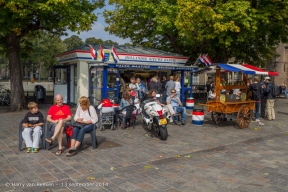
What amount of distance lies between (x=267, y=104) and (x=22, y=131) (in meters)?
10.3

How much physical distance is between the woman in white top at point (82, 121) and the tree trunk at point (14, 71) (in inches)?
355

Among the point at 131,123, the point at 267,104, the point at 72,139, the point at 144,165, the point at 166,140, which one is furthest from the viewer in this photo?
the point at 267,104

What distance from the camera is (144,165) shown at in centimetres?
604

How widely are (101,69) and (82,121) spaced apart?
27.2 ft

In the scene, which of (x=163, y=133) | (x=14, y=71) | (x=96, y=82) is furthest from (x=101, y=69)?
(x=163, y=133)

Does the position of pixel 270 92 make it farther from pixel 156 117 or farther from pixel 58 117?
pixel 58 117

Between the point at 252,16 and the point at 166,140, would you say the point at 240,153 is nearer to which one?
the point at 166,140

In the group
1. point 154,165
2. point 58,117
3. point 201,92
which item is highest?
point 201,92

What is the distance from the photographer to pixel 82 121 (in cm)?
702

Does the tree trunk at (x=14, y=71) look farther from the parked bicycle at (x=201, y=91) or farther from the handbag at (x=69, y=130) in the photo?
the parked bicycle at (x=201, y=91)

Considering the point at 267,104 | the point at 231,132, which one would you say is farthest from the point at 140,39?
the point at 231,132

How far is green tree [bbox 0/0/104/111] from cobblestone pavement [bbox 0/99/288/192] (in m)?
5.66

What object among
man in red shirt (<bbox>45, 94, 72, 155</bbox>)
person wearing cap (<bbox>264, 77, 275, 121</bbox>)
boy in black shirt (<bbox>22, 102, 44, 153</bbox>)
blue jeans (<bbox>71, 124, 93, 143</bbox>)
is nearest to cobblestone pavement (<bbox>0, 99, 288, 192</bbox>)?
boy in black shirt (<bbox>22, 102, 44, 153</bbox>)

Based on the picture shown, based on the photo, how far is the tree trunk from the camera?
1482 centimetres
